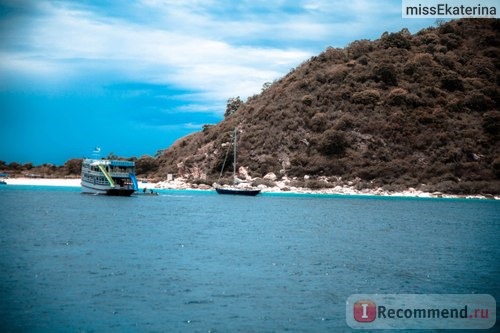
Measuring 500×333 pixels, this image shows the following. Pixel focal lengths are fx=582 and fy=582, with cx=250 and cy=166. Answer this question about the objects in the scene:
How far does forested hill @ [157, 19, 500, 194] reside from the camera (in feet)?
374

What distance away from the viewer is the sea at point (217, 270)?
19828 millimetres

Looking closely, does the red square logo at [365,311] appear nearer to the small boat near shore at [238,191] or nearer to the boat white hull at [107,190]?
the boat white hull at [107,190]

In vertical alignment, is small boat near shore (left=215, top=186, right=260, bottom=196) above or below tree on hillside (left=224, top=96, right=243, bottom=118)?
below

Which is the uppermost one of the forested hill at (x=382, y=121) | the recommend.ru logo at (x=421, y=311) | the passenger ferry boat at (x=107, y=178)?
the forested hill at (x=382, y=121)

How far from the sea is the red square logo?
61 centimetres

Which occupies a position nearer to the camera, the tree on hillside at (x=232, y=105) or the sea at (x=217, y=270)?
the sea at (x=217, y=270)

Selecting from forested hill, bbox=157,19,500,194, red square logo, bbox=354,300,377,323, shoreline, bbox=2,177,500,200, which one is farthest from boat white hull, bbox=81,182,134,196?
red square logo, bbox=354,300,377,323

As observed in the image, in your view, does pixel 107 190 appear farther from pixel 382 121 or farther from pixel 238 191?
pixel 382 121

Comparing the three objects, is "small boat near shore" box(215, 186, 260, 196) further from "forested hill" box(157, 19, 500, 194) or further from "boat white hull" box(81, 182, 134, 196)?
"boat white hull" box(81, 182, 134, 196)

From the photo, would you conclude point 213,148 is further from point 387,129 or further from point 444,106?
point 444,106

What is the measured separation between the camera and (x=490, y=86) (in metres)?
132

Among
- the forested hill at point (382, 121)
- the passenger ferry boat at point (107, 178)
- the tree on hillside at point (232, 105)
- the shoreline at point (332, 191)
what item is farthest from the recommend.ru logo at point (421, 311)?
the tree on hillside at point (232, 105)

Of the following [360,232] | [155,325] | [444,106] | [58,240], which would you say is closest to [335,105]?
[444,106]

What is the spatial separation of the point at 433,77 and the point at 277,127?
37912mm
